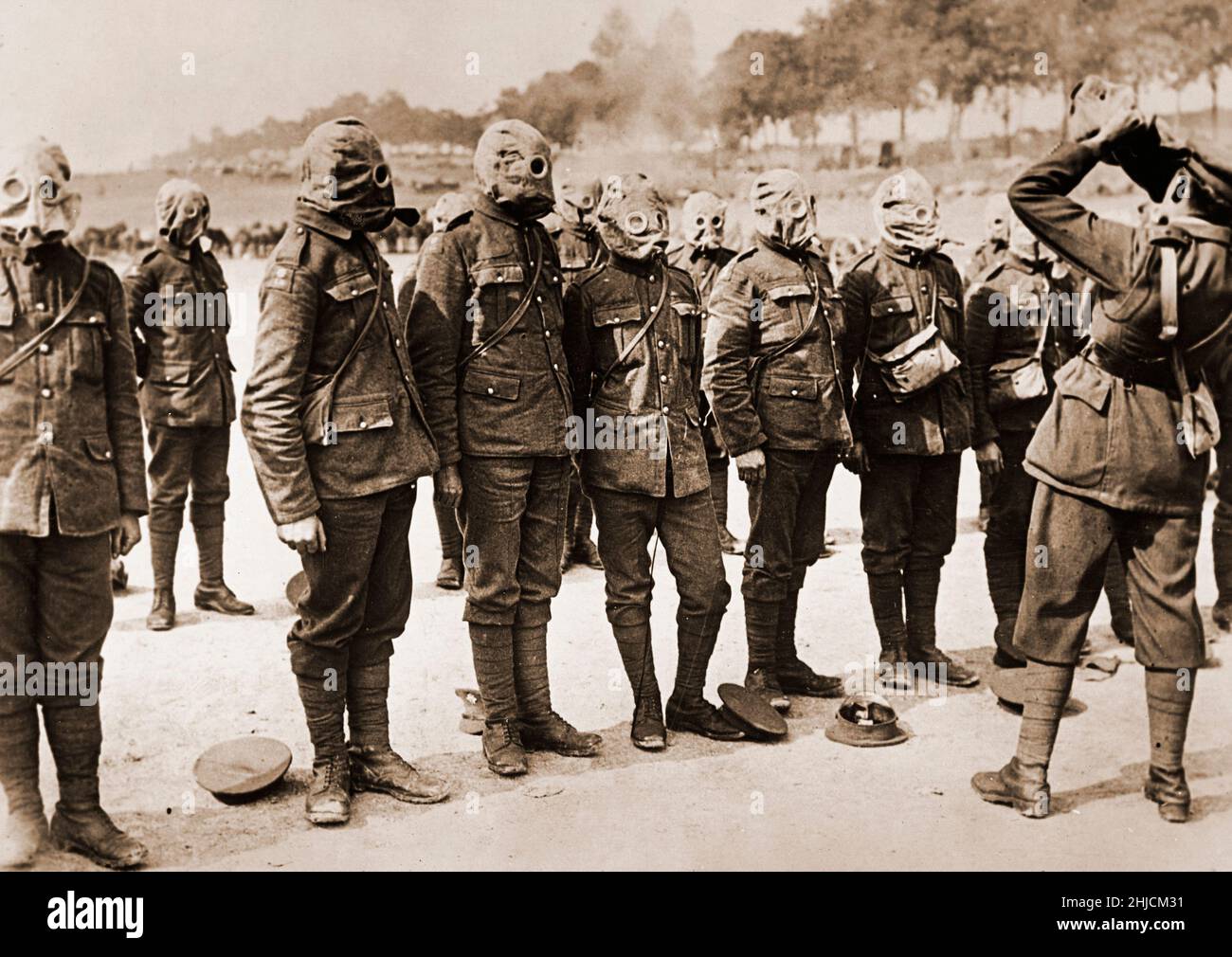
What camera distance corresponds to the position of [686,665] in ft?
16.9

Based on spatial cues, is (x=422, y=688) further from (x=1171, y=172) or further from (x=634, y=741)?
(x=1171, y=172)

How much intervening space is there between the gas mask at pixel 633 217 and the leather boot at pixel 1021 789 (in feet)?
8.32

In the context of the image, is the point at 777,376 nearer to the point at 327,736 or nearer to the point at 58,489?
the point at 327,736

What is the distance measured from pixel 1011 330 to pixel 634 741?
292 centimetres

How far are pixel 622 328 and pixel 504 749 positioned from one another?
182 cm

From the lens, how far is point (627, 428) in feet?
15.8

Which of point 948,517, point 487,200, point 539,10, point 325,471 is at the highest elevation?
point 539,10

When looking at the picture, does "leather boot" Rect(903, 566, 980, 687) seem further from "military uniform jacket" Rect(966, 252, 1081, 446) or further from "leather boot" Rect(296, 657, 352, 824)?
"leather boot" Rect(296, 657, 352, 824)

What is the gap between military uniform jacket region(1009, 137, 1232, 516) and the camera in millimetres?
3986

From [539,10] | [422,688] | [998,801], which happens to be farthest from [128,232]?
[998,801]

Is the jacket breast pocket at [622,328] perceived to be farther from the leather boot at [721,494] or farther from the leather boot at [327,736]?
the leather boot at [721,494]

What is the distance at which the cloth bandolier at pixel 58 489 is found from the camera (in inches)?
143

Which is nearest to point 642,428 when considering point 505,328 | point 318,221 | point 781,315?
point 505,328

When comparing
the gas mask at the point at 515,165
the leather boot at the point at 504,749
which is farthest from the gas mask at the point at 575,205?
the leather boot at the point at 504,749
